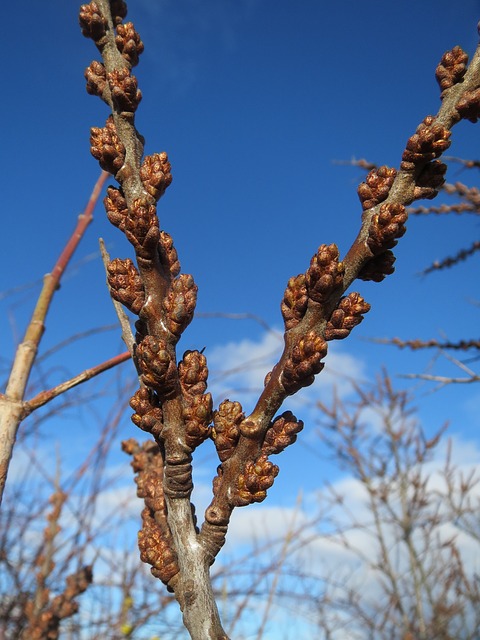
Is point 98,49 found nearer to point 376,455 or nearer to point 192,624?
point 192,624

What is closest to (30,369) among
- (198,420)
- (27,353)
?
(27,353)

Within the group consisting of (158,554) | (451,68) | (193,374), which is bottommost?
(158,554)

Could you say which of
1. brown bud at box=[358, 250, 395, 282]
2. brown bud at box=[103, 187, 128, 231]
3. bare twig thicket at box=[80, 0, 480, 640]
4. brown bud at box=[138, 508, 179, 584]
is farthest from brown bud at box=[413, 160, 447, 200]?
brown bud at box=[138, 508, 179, 584]

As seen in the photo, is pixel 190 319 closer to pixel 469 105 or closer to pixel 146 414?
pixel 146 414

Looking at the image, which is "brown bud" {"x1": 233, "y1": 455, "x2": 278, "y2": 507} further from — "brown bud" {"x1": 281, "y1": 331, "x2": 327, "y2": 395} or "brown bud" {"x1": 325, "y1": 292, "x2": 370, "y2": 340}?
"brown bud" {"x1": 325, "y1": 292, "x2": 370, "y2": 340}

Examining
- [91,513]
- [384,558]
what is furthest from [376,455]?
[91,513]

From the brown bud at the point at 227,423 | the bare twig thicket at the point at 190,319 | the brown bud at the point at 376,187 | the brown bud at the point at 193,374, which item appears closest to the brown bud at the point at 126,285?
the bare twig thicket at the point at 190,319

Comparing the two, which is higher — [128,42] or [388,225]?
[128,42]
